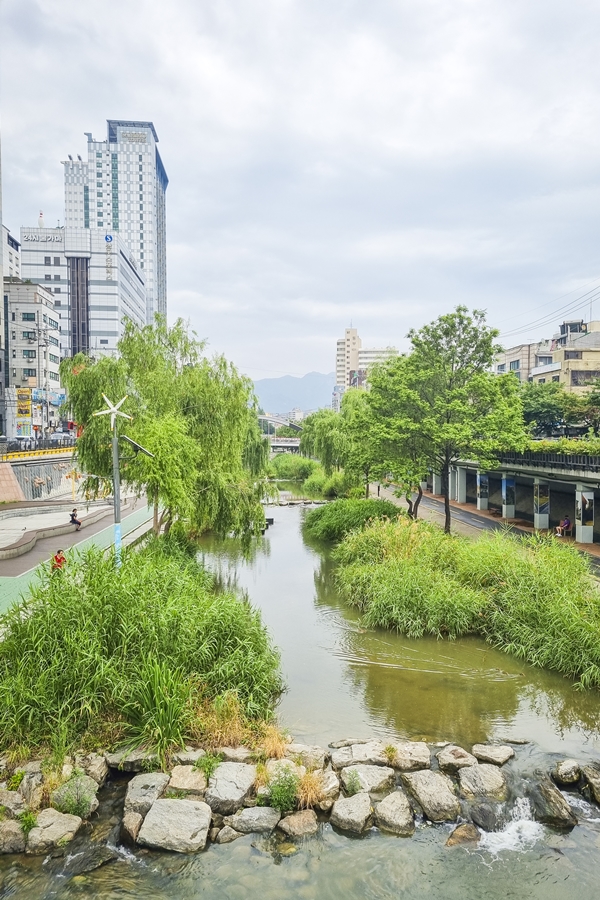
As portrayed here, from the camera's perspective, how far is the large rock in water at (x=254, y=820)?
27.3 ft

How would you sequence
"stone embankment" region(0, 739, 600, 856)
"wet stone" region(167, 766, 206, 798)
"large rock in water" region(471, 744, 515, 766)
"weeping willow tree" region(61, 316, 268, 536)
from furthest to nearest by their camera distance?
1. "weeping willow tree" region(61, 316, 268, 536)
2. "large rock in water" region(471, 744, 515, 766)
3. "wet stone" region(167, 766, 206, 798)
4. "stone embankment" region(0, 739, 600, 856)

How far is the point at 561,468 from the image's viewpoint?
26859mm

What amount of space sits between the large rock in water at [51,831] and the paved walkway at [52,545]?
17.9 feet

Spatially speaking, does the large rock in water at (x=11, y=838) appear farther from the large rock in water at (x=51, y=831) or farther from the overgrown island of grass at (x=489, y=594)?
the overgrown island of grass at (x=489, y=594)

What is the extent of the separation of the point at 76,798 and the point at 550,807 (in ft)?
22.8

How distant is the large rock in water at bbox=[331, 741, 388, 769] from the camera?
380 inches

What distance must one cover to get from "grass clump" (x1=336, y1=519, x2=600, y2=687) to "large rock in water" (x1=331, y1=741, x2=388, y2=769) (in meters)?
5.29

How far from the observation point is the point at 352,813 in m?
8.48

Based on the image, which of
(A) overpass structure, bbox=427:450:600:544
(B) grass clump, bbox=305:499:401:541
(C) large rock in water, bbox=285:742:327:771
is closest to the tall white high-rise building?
(A) overpass structure, bbox=427:450:600:544

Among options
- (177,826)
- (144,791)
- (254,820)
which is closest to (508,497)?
(254,820)

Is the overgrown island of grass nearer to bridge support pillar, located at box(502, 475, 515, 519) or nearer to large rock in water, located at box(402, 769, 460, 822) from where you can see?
large rock in water, located at box(402, 769, 460, 822)

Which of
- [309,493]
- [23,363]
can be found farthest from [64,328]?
[309,493]

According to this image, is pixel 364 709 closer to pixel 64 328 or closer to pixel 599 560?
pixel 599 560

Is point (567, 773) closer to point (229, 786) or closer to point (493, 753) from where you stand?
point (493, 753)
